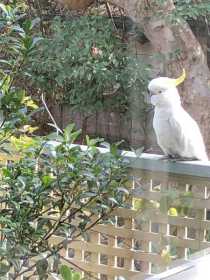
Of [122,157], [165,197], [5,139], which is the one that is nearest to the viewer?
[5,139]

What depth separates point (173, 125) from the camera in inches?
49.9

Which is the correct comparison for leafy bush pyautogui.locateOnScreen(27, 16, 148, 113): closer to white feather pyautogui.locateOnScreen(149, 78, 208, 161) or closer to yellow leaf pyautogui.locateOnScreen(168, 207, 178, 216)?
white feather pyautogui.locateOnScreen(149, 78, 208, 161)

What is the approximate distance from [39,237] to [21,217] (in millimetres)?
57

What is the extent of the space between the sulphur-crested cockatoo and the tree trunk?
0.02 metres

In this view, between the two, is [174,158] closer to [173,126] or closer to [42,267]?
[173,126]

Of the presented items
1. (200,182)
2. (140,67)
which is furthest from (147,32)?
(200,182)

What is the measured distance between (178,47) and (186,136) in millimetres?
193

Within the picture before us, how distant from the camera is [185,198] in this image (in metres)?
1.30

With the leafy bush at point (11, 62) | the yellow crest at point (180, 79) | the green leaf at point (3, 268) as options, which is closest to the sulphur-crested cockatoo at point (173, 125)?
the yellow crest at point (180, 79)

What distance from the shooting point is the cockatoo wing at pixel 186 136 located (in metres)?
1.25

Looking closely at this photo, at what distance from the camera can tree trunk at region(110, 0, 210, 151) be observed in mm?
1219

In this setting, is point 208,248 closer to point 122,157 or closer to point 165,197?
point 165,197

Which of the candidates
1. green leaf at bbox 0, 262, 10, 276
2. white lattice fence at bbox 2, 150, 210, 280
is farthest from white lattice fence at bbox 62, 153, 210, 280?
green leaf at bbox 0, 262, 10, 276

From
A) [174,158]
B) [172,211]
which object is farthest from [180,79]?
[172,211]
